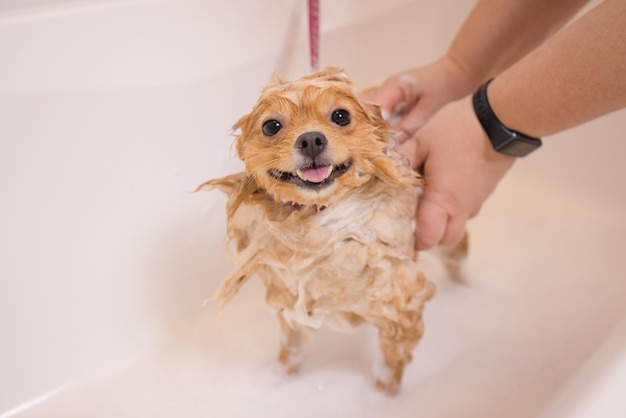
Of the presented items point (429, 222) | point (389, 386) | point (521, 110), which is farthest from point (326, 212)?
point (389, 386)

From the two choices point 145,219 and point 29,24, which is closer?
point 29,24

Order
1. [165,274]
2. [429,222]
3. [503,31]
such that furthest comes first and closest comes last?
[165,274] < [503,31] < [429,222]

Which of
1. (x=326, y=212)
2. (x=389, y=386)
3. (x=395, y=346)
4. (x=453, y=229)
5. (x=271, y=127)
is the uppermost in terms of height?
(x=271, y=127)

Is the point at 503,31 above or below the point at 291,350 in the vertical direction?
above

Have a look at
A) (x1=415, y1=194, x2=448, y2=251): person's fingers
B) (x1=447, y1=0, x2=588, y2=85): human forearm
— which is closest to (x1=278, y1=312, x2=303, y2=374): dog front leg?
(x1=415, y1=194, x2=448, y2=251): person's fingers

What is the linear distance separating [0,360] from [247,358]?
1.37 ft

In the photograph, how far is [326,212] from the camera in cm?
68

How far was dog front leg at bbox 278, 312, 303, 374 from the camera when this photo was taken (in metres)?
0.96

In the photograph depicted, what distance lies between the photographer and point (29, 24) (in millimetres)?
928

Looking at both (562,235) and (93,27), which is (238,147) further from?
(562,235)

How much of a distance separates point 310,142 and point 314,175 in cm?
4

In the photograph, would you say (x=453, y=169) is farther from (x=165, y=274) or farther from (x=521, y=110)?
(x=165, y=274)

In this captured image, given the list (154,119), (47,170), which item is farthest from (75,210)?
(154,119)

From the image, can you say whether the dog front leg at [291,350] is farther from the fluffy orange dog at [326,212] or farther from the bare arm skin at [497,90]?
the bare arm skin at [497,90]
